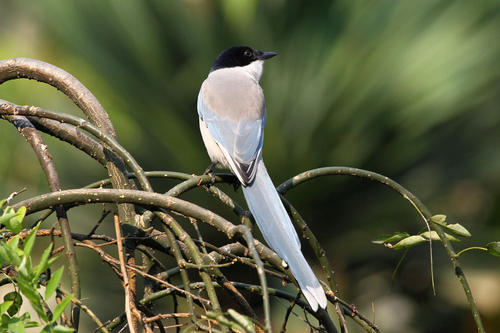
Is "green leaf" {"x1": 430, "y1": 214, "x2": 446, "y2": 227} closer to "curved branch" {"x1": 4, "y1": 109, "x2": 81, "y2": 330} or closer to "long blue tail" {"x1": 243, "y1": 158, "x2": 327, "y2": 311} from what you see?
"long blue tail" {"x1": 243, "y1": 158, "x2": 327, "y2": 311}

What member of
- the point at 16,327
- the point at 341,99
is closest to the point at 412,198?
the point at 16,327

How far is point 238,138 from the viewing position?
86.8 inches

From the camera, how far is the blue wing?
1965mm

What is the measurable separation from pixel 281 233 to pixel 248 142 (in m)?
0.77

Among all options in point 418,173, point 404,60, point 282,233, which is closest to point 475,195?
point 418,173

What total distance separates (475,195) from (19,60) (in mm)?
3535

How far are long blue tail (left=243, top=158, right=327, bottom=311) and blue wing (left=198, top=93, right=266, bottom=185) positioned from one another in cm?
16

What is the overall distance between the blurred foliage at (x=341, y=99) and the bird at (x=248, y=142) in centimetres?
116

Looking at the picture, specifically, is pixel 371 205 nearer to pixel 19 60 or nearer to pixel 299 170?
pixel 299 170

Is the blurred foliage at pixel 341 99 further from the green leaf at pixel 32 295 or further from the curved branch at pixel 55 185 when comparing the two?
the green leaf at pixel 32 295

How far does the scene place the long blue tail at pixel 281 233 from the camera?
3.77 ft

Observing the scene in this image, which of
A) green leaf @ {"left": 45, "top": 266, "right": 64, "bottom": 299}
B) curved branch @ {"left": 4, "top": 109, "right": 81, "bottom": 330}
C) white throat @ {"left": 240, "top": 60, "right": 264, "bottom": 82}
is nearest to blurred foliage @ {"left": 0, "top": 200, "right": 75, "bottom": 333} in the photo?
green leaf @ {"left": 45, "top": 266, "right": 64, "bottom": 299}

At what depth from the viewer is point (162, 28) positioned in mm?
4219

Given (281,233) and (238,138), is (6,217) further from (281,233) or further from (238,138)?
(238,138)
